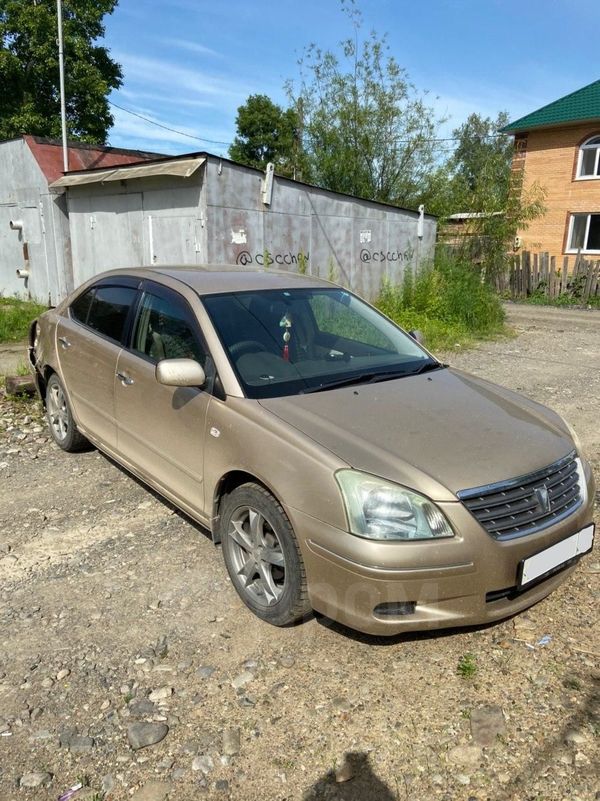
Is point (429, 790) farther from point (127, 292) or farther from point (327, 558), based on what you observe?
point (127, 292)

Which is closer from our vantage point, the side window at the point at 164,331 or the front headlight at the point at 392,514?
the front headlight at the point at 392,514

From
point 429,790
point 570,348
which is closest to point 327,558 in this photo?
point 429,790

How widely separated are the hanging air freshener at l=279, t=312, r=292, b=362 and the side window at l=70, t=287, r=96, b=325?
1799mm

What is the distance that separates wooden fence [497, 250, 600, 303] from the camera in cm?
1797

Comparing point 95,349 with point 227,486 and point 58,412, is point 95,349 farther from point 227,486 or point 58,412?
point 227,486

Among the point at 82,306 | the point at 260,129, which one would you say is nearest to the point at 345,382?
the point at 82,306

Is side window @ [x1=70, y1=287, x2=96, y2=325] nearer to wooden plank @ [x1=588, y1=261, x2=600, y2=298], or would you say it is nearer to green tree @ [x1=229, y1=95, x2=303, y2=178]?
wooden plank @ [x1=588, y1=261, x2=600, y2=298]

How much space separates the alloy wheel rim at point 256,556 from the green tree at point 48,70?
28.2 meters

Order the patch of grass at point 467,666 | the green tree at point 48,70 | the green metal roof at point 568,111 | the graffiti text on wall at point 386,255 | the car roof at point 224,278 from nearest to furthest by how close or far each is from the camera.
A: the patch of grass at point 467,666
the car roof at point 224,278
the graffiti text on wall at point 386,255
the green metal roof at point 568,111
the green tree at point 48,70

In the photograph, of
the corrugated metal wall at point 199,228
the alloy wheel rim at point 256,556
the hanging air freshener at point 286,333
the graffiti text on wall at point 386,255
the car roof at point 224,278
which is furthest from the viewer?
the graffiti text on wall at point 386,255

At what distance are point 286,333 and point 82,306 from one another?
204cm

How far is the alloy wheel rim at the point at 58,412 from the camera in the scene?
4.94 m

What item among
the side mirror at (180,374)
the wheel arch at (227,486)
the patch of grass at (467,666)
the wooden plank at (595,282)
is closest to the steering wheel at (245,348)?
the side mirror at (180,374)

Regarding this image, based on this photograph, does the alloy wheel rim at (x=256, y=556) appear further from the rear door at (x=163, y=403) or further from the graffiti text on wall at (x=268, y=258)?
the graffiti text on wall at (x=268, y=258)
